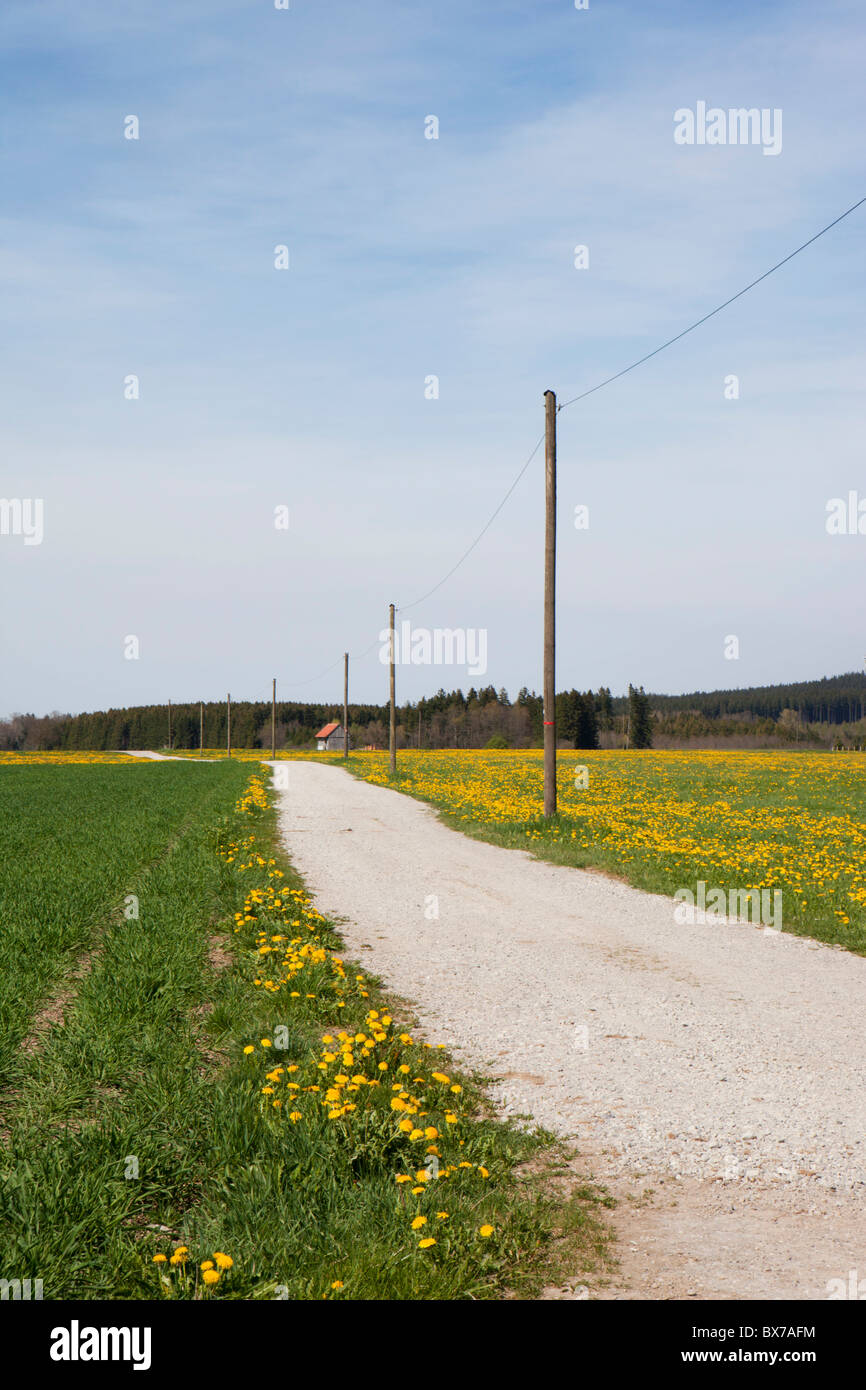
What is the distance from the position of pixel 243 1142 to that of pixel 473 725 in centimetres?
12770

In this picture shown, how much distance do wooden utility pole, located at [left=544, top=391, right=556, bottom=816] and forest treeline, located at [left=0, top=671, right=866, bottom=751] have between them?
93063mm

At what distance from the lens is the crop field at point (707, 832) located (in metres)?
11.5

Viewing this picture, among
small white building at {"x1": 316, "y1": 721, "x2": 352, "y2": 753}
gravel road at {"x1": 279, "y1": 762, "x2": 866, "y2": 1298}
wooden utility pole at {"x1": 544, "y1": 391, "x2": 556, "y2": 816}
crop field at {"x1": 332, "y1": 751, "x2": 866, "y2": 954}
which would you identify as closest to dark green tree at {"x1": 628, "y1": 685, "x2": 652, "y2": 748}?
small white building at {"x1": 316, "y1": 721, "x2": 352, "y2": 753}

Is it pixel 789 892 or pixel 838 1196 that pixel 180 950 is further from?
pixel 789 892

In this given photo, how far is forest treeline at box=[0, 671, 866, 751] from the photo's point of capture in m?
122

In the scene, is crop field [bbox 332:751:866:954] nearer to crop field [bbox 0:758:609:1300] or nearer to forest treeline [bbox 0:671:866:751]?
crop field [bbox 0:758:609:1300]

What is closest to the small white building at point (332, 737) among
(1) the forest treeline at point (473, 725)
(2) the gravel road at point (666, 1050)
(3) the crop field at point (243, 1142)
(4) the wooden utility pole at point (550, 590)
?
(1) the forest treeline at point (473, 725)

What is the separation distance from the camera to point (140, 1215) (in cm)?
377

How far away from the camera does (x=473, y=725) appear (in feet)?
432

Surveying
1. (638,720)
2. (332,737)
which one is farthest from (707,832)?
(638,720)

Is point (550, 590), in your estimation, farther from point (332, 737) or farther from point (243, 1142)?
point (332, 737)
